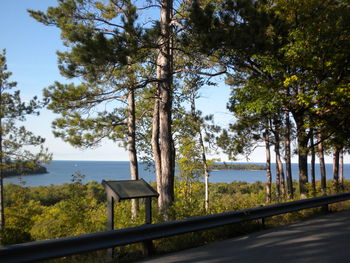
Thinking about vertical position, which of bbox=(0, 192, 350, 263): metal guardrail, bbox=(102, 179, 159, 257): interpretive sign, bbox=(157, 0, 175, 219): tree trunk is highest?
bbox=(157, 0, 175, 219): tree trunk

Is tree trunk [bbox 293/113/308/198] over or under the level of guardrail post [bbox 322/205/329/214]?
over

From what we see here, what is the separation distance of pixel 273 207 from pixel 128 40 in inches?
256

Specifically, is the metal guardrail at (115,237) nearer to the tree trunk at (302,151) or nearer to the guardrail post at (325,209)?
the guardrail post at (325,209)

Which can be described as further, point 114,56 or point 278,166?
point 278,166

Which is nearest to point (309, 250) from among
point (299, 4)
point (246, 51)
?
point (246, 51)

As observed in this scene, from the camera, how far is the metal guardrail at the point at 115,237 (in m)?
4.31

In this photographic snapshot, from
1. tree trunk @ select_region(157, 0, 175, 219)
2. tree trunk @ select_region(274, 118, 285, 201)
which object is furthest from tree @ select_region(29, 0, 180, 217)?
tree trunk @ select_region(274, 118, 285, 201)

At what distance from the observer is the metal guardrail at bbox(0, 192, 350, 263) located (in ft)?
14.1

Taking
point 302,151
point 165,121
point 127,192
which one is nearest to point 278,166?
point 302,151

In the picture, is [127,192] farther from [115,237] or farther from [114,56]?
[114,56]

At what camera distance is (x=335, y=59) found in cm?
1420

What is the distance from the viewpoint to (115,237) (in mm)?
5305

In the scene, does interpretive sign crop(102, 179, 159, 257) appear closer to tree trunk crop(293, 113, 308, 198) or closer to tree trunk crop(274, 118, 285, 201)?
tree trunk crop(293, 113, 308, 198)

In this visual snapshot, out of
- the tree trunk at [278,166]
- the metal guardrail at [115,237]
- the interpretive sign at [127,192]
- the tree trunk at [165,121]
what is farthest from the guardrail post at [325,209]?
the tree trunk at [278,166]
